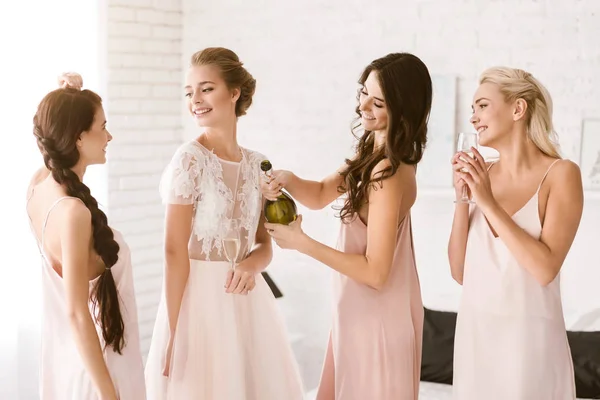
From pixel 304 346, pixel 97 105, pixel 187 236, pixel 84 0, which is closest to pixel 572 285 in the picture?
pixel 304 346

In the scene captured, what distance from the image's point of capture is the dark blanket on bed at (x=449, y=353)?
3500mm

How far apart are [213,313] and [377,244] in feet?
2.01

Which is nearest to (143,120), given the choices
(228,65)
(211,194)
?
(228,65)

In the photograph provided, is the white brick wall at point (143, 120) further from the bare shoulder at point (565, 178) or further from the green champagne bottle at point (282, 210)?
the bare shoulder at point (565, 178)

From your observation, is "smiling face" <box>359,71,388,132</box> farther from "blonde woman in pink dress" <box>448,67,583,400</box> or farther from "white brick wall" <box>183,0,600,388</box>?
"white brick wall" <box>183,0,600,388</box>

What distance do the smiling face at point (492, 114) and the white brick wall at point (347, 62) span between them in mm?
1633

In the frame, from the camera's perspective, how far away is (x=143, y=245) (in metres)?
4.69

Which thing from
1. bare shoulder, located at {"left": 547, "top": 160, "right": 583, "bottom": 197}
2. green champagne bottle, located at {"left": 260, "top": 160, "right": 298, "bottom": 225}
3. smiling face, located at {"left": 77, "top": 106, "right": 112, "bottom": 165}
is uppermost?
smiling face, located at {"left": 77, "top": 106, "right": 112, "bottom": 165}

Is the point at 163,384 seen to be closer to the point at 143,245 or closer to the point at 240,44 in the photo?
the point at 143,245

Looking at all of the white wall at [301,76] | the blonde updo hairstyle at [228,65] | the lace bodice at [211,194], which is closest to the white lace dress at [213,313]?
the lace bodice at [211,194]

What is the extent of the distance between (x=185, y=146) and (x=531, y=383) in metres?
1.35

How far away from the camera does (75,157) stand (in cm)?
220

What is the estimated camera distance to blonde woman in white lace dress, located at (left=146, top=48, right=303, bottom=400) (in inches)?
95.9

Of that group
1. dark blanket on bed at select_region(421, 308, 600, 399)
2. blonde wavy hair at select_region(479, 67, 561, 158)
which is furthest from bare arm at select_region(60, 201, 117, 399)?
dark blanket on bed at select_region(421, 308, 600, 399)
